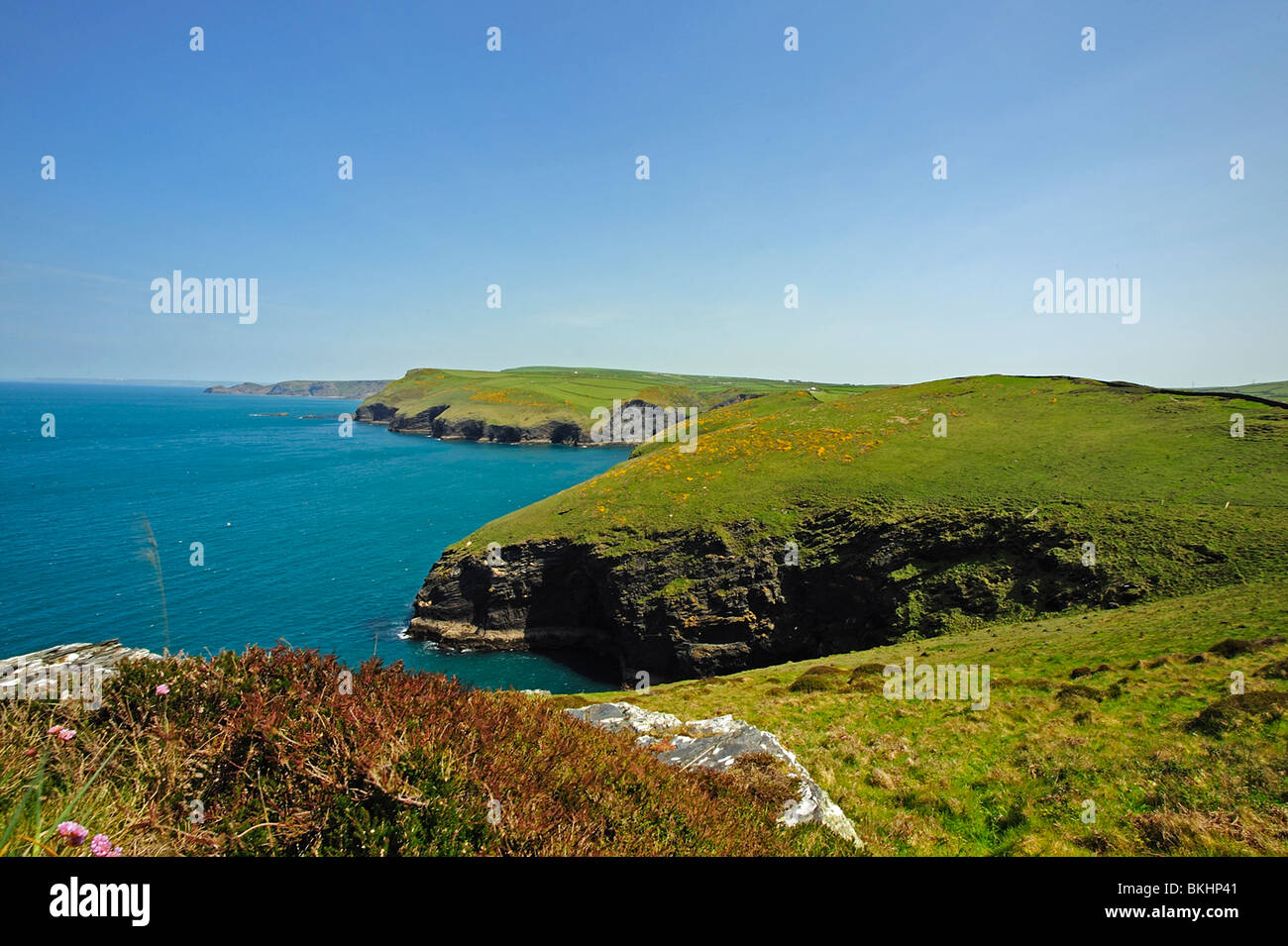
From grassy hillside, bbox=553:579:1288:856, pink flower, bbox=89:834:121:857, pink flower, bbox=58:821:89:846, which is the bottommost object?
grassy hillside, bbox=553:579:1288:856

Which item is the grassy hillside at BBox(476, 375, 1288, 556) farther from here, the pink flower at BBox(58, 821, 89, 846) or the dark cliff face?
the pink flower at BBox(58, 821, 89, 846)

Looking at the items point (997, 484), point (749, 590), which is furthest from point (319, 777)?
point (997, 484)

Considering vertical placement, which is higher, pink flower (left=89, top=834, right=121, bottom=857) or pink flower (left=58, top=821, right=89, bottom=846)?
pink flower (left=89, top=834, right=121, bottom=857)

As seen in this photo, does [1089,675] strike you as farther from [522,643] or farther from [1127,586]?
[522,643]

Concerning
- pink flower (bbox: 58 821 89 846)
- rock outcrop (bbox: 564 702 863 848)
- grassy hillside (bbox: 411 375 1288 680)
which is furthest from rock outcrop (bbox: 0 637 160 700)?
grassy hillside (bbox: 411 375 1288 680)

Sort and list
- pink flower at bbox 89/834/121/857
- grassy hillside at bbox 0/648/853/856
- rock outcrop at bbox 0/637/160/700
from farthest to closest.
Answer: rock outcrop at bbox 0/637/160/700
grassy hillside at bbox 0/648/853/856
pink flower at bbox 89/834/121/857

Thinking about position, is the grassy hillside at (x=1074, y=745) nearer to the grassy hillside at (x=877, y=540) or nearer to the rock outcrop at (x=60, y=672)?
the rock outcrop at (x=60, y=672)
